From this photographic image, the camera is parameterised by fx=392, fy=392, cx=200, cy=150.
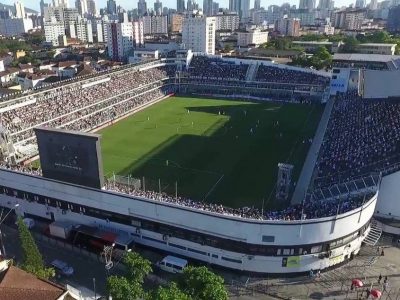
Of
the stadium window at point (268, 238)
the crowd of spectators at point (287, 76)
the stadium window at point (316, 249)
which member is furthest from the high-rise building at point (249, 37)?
the stadium window at point (268, 238)

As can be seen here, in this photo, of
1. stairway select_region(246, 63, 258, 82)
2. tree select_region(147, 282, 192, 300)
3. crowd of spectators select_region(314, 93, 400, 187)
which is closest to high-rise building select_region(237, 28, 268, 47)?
stairway select_region(246, 63, 258, 82)

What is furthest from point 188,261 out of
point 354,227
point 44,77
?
point 44,77

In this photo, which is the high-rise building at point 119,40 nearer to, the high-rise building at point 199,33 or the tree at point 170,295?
the high-rise building at point 199,33

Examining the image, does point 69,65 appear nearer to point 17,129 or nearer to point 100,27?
point 17,129

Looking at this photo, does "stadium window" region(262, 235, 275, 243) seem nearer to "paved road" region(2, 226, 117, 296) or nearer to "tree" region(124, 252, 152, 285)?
"tree" region(124, 252, 152, 285)

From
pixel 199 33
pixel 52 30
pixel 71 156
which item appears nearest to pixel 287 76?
pixel 199 33

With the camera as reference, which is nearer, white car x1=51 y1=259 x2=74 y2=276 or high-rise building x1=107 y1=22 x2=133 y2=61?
white car x1=51 y1=259 x2=74 y2=276
